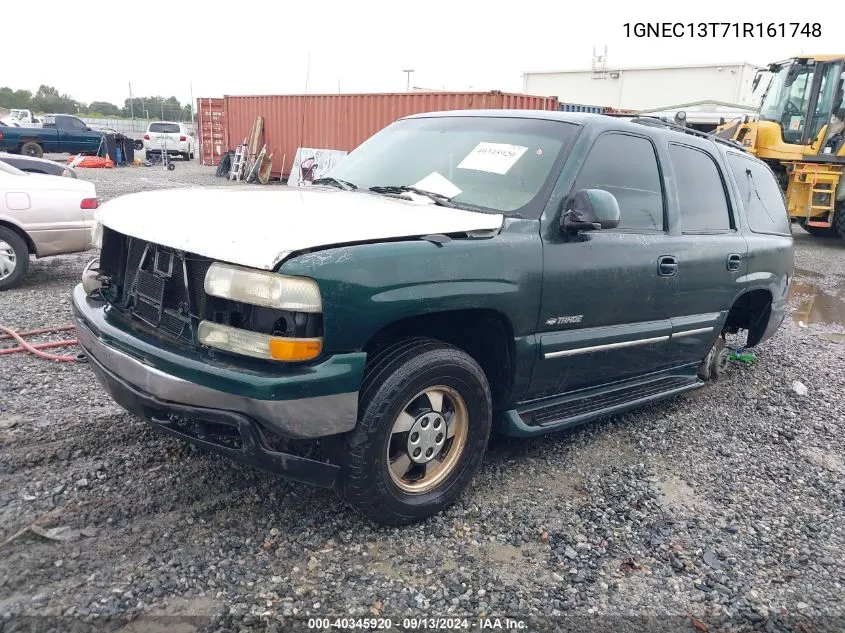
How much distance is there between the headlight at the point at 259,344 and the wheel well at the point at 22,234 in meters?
4.99

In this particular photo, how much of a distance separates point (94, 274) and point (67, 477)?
96 centimetres

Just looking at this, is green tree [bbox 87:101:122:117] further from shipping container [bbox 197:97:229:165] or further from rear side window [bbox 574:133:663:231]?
rear side window [bbox 574:133:663:231]

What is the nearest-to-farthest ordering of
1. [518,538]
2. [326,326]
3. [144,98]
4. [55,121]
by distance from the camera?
[326,326] < [518,538] < [55,121] < [144,98]

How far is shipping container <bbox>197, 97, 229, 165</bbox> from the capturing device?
87.2 ft

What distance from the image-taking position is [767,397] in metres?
5.15

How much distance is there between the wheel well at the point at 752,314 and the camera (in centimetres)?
518

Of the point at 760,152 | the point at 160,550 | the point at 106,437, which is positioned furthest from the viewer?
the point at 760,152

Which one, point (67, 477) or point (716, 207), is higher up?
point (716, 207)

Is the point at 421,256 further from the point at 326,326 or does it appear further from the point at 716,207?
the point at 716,207

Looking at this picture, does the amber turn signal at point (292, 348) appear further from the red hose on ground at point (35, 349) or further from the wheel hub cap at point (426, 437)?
the red hose on ground at point (35, 349)

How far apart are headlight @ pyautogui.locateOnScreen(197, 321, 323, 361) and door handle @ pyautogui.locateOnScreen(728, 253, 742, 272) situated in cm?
306

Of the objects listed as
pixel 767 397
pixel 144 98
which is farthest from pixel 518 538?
pixel 144 98

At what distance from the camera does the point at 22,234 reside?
6.60 m

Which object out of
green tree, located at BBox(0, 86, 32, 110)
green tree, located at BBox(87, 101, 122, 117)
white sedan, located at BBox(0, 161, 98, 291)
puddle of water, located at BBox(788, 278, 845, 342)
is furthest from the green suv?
green tree, located at BBox(87, 101, 122, 117)
